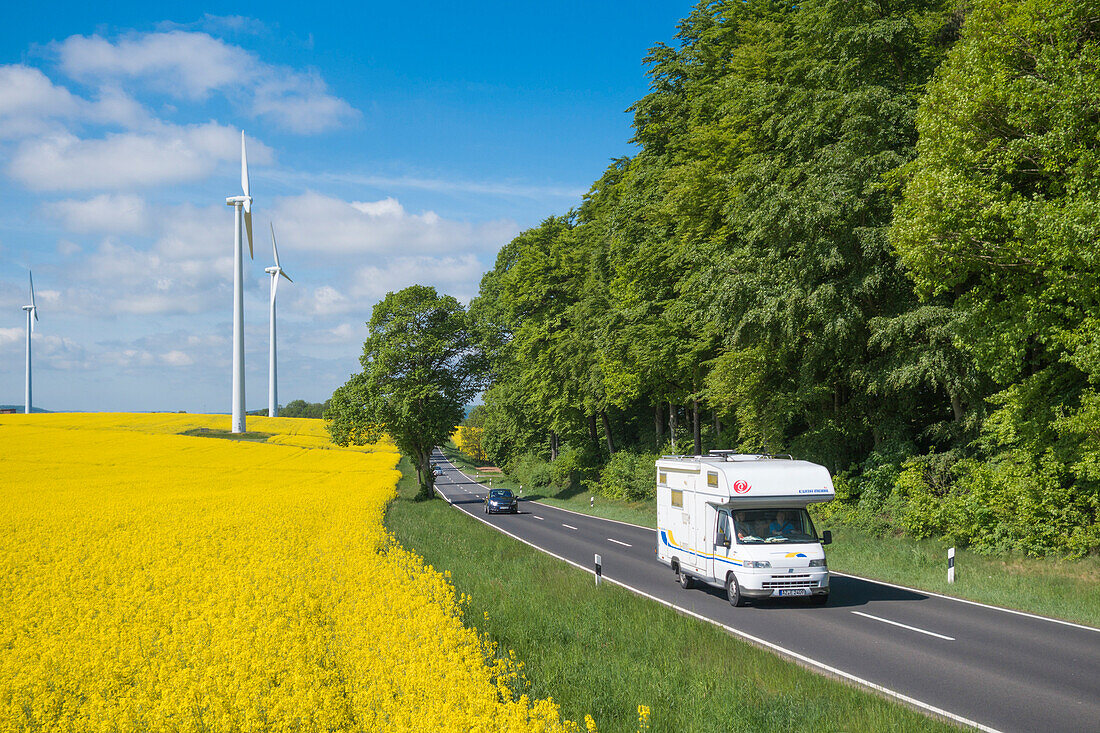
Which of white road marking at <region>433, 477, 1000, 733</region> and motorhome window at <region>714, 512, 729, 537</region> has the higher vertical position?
motorhome window at <region>714, 512, 729, 537</region>

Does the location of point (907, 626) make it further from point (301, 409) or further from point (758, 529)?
point (301, 409)

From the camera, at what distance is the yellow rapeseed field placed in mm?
6465

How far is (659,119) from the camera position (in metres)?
39.0

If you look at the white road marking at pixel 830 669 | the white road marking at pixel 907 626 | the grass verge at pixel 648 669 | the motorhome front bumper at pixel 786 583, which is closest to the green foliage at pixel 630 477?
the white road marking at pixel 830 669

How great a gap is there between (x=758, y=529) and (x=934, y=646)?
4.23 metres

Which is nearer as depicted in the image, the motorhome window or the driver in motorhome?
the driver in motorhome

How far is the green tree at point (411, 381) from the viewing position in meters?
46.9

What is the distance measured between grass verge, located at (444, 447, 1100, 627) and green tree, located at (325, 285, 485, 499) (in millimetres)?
29761

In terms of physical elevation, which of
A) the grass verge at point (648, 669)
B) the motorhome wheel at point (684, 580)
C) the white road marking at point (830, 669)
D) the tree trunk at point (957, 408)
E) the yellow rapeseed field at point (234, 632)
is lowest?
the motorhome wheel at point (684, 580)

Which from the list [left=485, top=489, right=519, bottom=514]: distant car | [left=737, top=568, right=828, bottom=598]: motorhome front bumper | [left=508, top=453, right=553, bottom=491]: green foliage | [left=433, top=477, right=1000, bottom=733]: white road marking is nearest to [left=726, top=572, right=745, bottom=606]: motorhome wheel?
[left=737, top=568, right=828, bottom=598]: motorhome front bumper

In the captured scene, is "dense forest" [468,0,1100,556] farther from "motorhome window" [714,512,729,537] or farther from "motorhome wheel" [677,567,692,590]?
"motorhome window" [714,512,729,537]

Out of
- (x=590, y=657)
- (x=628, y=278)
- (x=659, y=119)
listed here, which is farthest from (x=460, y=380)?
(x=590, y=657)

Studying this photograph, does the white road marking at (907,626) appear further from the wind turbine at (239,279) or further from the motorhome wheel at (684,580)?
the wind turbine at (239,279)

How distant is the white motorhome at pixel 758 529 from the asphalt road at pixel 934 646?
1.78 feet
